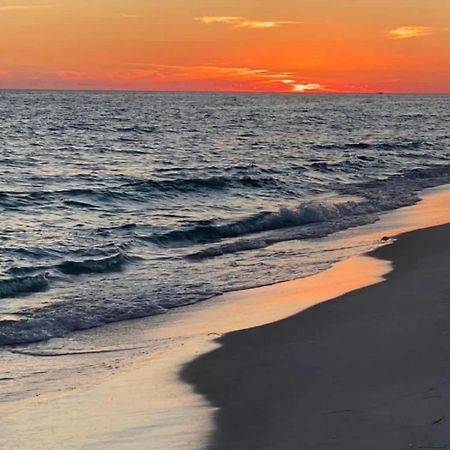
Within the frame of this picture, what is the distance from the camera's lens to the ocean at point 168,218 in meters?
11.4

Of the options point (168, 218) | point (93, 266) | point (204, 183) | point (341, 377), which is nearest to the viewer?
point (341, 377)

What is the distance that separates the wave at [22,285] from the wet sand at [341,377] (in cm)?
406

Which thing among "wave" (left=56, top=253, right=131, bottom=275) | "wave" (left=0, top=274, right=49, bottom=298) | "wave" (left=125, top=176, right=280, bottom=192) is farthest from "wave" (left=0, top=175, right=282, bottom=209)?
"wave" (left=0, top=274, right=49, bottom=298)

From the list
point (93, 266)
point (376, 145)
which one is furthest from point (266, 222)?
point (376, 145)

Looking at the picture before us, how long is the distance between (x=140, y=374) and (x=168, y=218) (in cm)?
1198

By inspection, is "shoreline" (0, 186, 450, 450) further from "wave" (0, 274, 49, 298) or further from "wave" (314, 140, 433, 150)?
"wave" (314, 140, 433, 150)

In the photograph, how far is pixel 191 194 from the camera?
79.2 feet

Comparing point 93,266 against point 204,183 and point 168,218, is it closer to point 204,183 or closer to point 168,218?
point 168,218

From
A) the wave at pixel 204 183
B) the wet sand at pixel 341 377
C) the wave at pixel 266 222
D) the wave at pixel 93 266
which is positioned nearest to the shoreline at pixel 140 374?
the wet sand at pixel 341 377

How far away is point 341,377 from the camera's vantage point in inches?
267

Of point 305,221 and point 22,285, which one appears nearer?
point 22,285

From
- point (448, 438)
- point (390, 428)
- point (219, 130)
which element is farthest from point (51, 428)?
point (219, 130)

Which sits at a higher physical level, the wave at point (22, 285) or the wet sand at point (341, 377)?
the wet sand at point (341, 377)

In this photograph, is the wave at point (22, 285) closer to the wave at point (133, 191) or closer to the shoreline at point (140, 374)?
the shoreline at point (140, 374)
